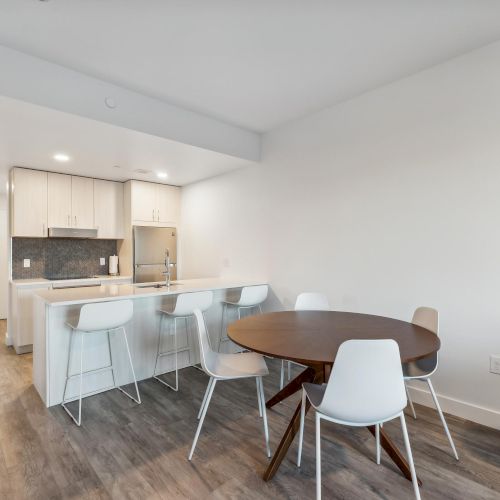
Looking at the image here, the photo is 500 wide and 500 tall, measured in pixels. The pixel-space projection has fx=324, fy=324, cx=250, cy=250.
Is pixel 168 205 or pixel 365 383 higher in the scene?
pixel 168 205

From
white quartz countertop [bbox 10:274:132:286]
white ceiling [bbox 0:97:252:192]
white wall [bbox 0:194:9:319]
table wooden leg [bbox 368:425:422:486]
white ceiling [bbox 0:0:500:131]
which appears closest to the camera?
table wooden leg [bbox 368:425:422:486]

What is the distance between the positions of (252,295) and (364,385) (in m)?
2.23

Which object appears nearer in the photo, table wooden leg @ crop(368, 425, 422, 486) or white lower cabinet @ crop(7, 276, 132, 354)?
table wooden leg @ crop(368, 425, 422, 486)

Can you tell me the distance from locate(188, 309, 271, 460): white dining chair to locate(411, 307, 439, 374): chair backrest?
1.05m

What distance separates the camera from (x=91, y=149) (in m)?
3.52

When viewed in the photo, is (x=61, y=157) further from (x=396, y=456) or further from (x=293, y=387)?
(x=396, y=456)

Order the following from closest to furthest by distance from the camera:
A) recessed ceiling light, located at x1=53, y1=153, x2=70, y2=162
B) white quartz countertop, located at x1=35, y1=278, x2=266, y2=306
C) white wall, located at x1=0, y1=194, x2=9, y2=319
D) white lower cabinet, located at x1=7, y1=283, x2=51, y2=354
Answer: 1. white quartz countertop, located at x1=35, y1=278, x2=266, y2=306
2. recessed ceiling light, located at x1=53, y1=153, x2=70, y2=162
3. white lower cabinet, located at x1=7, y1=283, x2=51, y2=354
4. white wall, located at x1=0, y1=194, x2=9, y2=319

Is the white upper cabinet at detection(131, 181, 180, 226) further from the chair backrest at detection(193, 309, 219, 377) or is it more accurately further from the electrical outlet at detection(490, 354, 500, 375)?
the electrical outlet at detection(490, 354, 500, 375)

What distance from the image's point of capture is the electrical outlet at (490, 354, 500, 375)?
2.34 m

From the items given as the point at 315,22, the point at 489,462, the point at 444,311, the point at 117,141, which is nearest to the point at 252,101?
the point at 315,22

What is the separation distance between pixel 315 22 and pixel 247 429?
9.29 ft

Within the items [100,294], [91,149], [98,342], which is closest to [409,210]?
[100,294]

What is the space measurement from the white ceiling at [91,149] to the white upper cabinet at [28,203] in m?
0.16

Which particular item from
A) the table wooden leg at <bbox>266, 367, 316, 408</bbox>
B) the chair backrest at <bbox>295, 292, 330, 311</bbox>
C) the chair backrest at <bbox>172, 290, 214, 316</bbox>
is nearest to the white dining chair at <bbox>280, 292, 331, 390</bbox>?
the chair backrest at <bbox>295, 292, 330, 311</bbox>
